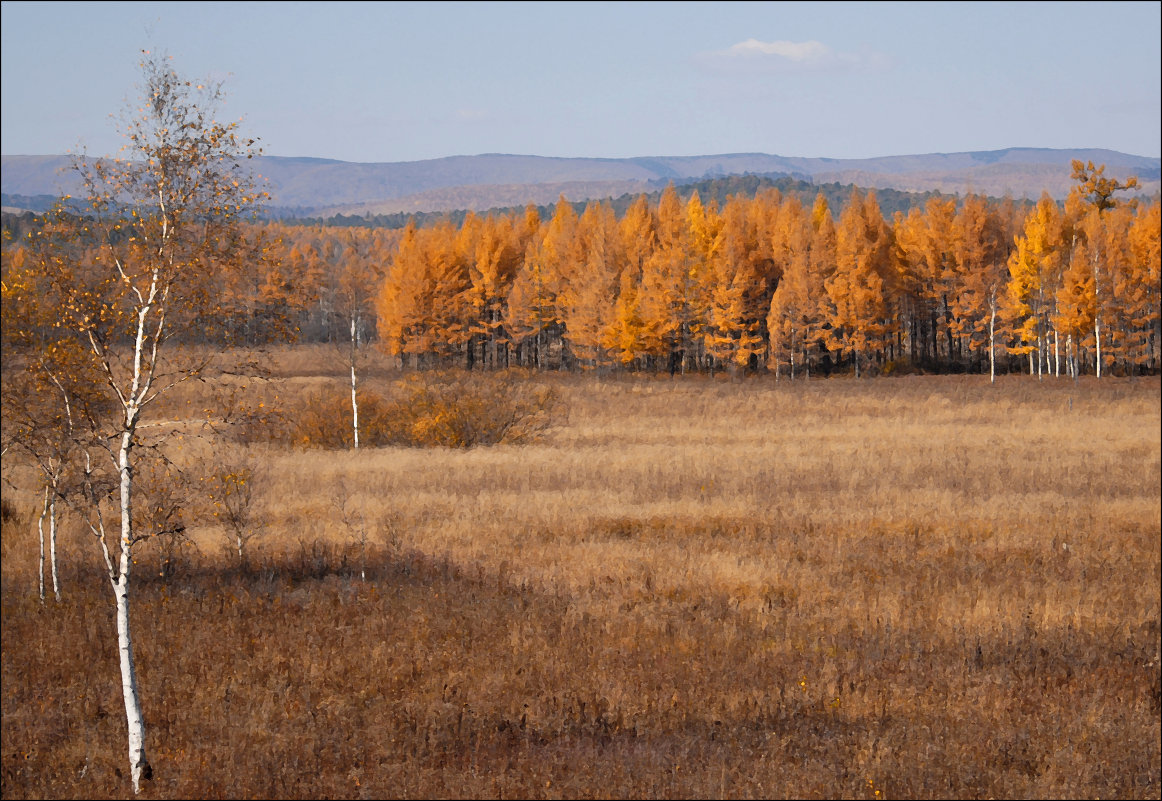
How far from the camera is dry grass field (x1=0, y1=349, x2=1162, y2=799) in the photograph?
724 cm

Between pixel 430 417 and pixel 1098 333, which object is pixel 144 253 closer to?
pixel 430 417

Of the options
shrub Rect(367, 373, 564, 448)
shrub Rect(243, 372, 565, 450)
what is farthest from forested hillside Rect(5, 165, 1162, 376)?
shrub Rect(367, 373, 564, 448)

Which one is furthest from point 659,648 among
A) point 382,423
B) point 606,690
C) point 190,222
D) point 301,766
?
point 382,423

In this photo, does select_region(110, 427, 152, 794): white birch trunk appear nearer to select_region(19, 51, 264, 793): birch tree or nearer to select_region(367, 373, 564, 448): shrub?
select_region(19, 51, 264, 793): birch tree

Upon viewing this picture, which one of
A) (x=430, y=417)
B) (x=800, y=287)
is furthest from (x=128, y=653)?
(x=800, y=287)

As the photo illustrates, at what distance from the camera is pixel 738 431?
32344mm

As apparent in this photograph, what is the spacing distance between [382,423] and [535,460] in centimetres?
766

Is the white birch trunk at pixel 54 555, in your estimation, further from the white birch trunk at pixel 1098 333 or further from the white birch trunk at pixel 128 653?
the white birch trunk at pixel 1098 333

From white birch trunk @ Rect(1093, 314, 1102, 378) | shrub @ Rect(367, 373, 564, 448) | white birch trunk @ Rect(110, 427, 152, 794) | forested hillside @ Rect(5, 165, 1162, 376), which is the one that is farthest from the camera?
forested hillside @ Rect(5, 165, 1162, 376)

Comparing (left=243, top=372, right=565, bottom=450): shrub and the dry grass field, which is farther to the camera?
(left=243, top=372, right=565, bottom=450): shrub

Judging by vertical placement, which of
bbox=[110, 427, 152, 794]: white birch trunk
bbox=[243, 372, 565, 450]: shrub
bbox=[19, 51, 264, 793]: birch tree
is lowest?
bbox=[243, 372, 565, 450]: shrub

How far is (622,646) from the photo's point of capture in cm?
1013

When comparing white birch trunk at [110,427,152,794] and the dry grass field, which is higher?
white birch trunk at [110,427,152,794]

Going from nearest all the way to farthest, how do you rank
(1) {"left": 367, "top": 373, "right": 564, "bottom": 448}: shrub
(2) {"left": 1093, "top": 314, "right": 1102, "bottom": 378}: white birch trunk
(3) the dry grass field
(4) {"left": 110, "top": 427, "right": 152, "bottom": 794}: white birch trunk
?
(4) {"left": 110, "top": 427, "right": 152, "bottom": 794}: white birch trunk
(3) the dry grass field
(1) {"left": 367, "top": 373, "right": 564, "bottom": 448}: shrub
(2) {"left": 1093, "top": 314, "right": 1102, "bottom": 378}: white birch trunk
